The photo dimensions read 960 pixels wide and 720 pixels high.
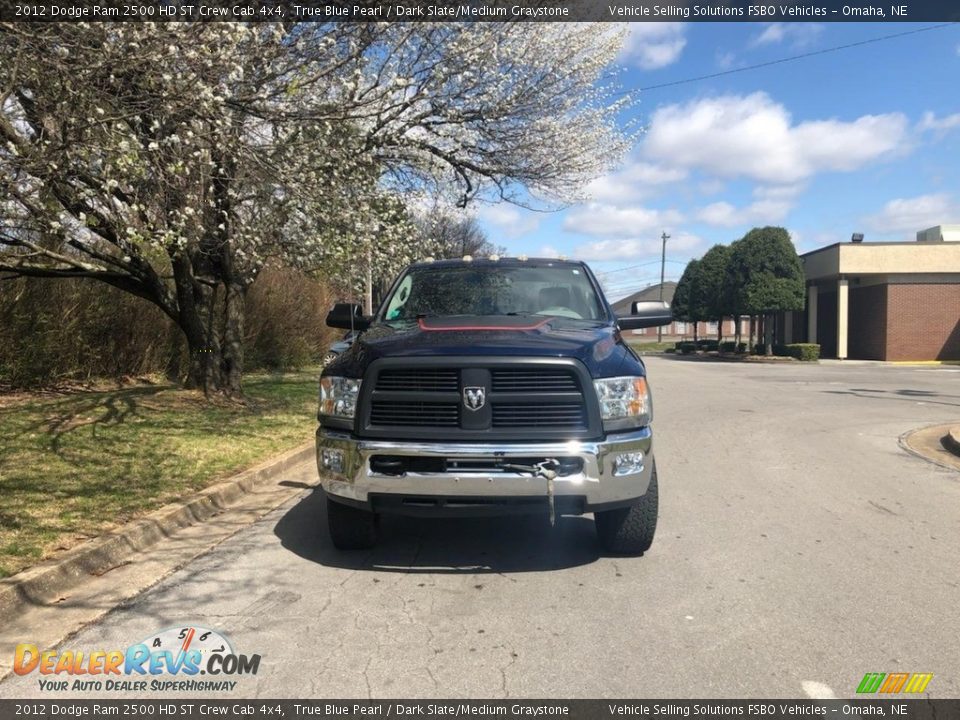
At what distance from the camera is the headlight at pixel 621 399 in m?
4.17

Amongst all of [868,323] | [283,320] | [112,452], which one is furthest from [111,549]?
[868,323]

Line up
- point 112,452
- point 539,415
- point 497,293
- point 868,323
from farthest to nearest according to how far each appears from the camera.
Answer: point 868,323 → point 112,452 → point 497,293 → point 539,415

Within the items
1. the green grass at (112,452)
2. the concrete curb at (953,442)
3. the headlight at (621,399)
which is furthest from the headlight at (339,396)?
the concrete curb at (953,442)

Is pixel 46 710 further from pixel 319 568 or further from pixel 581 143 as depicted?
A: pixel 581 143

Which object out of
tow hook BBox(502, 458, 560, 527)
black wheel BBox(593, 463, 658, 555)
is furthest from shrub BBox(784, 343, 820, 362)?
tow hook BBox(502, 458, 560, 527)

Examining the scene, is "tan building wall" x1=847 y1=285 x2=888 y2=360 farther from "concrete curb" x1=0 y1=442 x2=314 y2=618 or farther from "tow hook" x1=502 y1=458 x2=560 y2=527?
"tow hook" x1=502 y1=458 x2=560 y2=527

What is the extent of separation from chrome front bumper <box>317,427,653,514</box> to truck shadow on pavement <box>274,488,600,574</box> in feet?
2.19

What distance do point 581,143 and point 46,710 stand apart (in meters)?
11.9

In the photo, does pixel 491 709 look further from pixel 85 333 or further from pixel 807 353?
pixel 807 353

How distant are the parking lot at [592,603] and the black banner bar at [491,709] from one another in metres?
0.07

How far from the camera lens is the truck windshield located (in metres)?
5.45

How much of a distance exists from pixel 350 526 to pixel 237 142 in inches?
161

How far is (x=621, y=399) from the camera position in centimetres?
421

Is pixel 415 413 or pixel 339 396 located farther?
pixel 339 396
